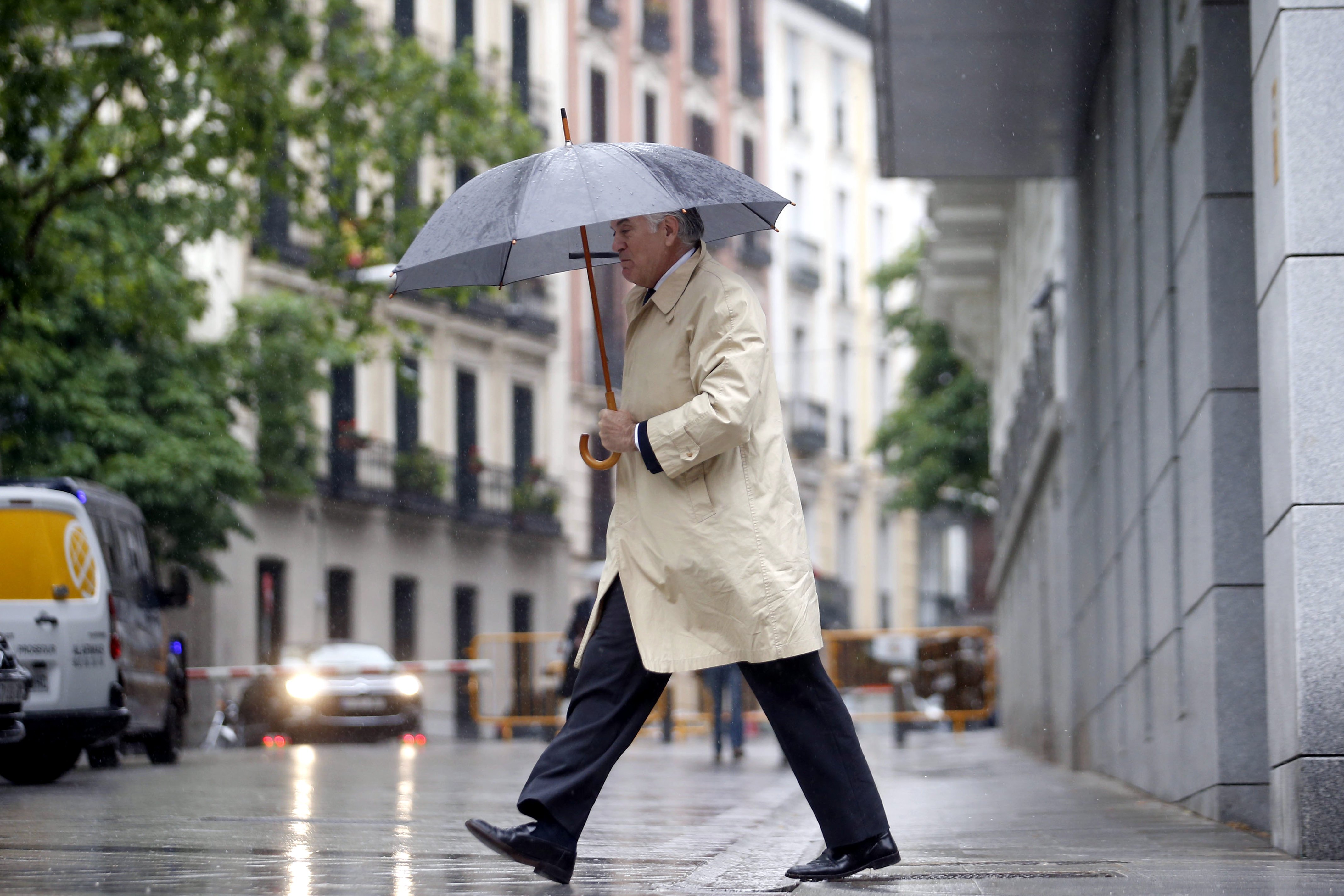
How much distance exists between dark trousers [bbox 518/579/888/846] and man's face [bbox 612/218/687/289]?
2.80 feet

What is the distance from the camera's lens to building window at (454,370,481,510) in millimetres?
42969

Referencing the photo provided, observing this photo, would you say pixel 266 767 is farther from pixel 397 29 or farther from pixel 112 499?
pixel 397 29

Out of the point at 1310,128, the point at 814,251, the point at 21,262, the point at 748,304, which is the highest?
the point at 814,251

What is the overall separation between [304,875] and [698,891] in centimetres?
113

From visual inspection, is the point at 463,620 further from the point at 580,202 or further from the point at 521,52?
the point at 580,202

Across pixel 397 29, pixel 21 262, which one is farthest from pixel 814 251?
pixel 21 262

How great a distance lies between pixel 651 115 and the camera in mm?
51312

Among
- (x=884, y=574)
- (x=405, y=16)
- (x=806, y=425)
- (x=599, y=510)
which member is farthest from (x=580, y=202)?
(x=884, y=574)

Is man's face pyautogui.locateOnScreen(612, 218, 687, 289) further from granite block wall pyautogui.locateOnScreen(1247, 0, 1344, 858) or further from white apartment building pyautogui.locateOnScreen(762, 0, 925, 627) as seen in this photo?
white apartment building pyautogui.locateOnScreen(762, 0, 925, 627)

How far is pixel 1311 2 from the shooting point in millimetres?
6500

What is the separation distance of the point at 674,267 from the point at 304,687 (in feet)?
72.3

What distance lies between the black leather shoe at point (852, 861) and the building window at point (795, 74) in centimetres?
5293

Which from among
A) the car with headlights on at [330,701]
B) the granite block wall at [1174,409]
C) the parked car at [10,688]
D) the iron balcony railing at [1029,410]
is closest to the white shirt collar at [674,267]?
the granite block wall at [1174,409]

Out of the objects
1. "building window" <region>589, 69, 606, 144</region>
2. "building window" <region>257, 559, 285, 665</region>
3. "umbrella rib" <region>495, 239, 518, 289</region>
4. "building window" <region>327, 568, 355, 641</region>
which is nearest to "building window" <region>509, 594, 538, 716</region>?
"building window" <region>257, 559, 285, 665</region>
